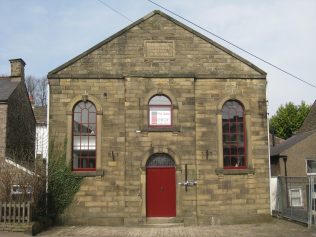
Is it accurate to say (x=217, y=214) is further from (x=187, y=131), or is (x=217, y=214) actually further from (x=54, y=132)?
(x=54, y=132)

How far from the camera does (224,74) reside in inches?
746

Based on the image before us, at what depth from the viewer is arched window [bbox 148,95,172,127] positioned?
1859 cm

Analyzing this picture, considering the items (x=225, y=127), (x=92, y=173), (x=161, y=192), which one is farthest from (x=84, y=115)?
(x=225, y=127)

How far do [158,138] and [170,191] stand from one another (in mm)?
2286

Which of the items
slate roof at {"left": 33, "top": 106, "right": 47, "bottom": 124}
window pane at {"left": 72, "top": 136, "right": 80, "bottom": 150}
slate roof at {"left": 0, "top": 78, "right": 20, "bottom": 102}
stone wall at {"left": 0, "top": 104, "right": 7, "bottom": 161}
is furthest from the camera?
slate roof at {"left": 33, "top": 106, "right": 47, "bottom": 124}

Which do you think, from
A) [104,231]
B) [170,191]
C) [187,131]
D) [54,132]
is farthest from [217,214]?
[54,132]

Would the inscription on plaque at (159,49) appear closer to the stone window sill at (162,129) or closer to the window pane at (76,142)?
the stone window sill at (162,129)

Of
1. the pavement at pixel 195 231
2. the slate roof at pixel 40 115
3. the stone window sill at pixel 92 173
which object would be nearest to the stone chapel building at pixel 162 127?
the stone window sill at pixel 92 173

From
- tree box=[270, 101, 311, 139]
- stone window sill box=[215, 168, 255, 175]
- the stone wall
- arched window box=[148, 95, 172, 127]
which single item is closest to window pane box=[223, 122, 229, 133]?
stone window sill box=[215, 168, 255, 175]

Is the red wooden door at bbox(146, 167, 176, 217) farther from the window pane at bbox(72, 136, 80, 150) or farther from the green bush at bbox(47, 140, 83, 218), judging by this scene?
the window pane at bbox(72, 136, 80, 150)

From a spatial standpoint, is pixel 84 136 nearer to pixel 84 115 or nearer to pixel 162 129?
pixel 84 115

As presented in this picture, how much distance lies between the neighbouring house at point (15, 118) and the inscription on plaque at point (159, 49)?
24.8 ft

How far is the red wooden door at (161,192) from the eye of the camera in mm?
18078

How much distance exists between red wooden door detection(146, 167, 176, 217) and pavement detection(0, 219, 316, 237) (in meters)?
1.08
